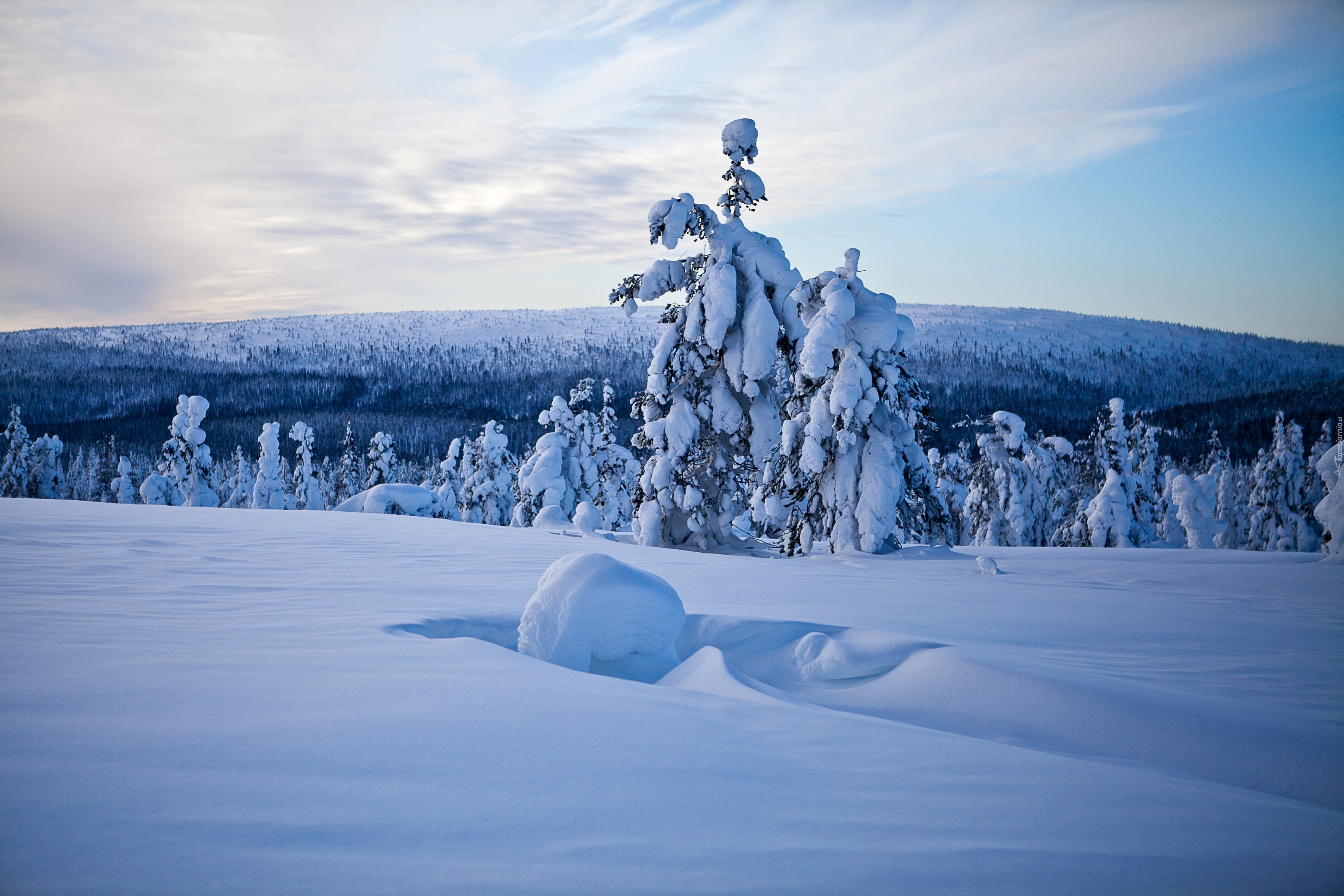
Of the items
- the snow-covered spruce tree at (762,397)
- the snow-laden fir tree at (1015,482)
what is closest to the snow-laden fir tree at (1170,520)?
the snow-laden fir tree at (1015,482)

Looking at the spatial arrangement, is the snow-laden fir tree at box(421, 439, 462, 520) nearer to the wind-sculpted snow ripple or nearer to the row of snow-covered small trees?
the row of snow-covered small trees

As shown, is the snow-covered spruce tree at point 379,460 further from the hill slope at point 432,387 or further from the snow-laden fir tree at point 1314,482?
the hill slope at point 432,387

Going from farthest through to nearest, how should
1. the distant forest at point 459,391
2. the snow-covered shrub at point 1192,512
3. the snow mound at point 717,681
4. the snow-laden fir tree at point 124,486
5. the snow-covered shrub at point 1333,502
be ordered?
the distant forest at point 459,391
the snow-laden fir tree at point 124,486
the snow-covered shrub at point 1192,512
the snow-covered shrub at point 1333,502
the snow mound at point 717,681

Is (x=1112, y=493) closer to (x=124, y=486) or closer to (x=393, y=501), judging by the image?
(x=393, y=501)

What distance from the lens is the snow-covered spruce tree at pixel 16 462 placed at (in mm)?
46906

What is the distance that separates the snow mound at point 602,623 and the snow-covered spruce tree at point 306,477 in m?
50.8

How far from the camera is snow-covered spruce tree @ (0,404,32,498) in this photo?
4691 centimetres

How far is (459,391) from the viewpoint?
175 meters

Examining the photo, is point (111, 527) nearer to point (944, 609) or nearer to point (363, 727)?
point (363, 727)

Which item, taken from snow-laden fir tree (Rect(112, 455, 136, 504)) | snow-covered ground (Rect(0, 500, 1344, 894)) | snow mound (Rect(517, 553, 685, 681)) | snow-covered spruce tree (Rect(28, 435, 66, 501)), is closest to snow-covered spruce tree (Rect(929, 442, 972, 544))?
snow-covered ground (Rect(0, 500, 1344, 894))

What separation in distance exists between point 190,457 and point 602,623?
1764 inches

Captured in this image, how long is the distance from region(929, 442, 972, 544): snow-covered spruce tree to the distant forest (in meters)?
38.3

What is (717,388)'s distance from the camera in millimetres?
14258

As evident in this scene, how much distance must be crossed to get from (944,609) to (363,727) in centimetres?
466
